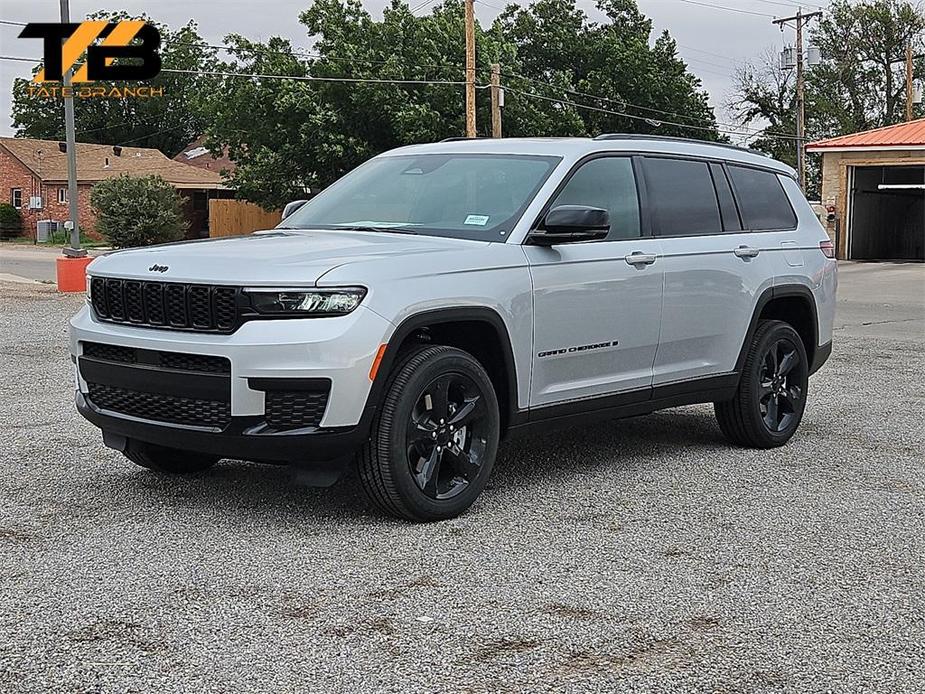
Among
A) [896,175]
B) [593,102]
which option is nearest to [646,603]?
[896,175]

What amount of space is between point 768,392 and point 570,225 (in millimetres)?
2355

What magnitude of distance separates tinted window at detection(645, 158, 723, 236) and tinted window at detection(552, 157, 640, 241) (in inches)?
6.5

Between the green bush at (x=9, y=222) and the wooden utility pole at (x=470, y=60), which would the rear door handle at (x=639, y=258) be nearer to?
the wooden utility pole at (x=470, y=60)

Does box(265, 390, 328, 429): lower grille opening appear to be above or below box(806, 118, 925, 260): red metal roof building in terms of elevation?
below

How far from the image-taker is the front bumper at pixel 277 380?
5.28 meters

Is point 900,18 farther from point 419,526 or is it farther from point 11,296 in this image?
point 419,526

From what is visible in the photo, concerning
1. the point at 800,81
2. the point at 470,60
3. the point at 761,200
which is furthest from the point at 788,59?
the point at 761,200

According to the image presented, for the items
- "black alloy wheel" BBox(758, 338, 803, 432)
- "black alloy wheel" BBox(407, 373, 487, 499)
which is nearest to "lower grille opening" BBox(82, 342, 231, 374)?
"black alloy wheel" BBox(407, 373, 487, 499)

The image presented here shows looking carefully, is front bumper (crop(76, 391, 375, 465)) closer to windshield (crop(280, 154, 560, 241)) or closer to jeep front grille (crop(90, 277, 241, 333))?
jeep front grille (crop(90, 277, 241, 333))

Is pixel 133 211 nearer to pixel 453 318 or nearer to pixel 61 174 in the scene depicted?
pixel 61 174

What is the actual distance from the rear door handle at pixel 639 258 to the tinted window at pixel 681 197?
0.85ft

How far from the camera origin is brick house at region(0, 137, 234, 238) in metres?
63.8

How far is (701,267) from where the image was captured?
7227mm

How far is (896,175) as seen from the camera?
40719 mm
